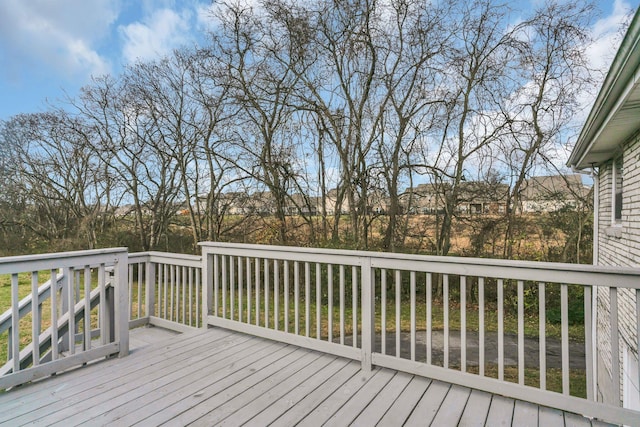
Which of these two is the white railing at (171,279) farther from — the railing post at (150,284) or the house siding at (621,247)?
the house siding at (621,247)

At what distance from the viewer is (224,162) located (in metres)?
7.72

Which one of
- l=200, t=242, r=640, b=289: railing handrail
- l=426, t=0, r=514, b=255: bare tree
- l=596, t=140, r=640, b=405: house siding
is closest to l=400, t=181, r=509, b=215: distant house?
l=426, t=0, r=514, b=255: bare tree

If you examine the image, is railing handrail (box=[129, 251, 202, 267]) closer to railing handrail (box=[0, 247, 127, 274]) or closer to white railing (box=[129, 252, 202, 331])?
white railing (box=[129, 252, 202, 331])

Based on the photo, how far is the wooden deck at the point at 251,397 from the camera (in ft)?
6.43

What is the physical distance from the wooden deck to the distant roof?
6.59 ft

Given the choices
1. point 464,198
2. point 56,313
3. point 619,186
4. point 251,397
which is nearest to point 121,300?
point 56,313

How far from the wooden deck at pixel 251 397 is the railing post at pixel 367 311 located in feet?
0.43

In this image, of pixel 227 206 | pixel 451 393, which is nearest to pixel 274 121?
pixel 227 206

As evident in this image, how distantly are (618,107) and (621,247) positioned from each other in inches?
111

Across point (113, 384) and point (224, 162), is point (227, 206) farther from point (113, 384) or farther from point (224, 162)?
point (113, 384)

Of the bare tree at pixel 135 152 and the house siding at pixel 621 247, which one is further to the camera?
the bare tree at pixel 135 152

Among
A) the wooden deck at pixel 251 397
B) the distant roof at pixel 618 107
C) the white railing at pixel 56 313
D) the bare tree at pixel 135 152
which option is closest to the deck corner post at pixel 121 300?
the white railing at pixel 56 313

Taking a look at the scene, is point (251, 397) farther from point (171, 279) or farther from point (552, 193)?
point (552, 193)

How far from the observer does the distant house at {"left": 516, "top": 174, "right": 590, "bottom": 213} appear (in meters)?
6.27
